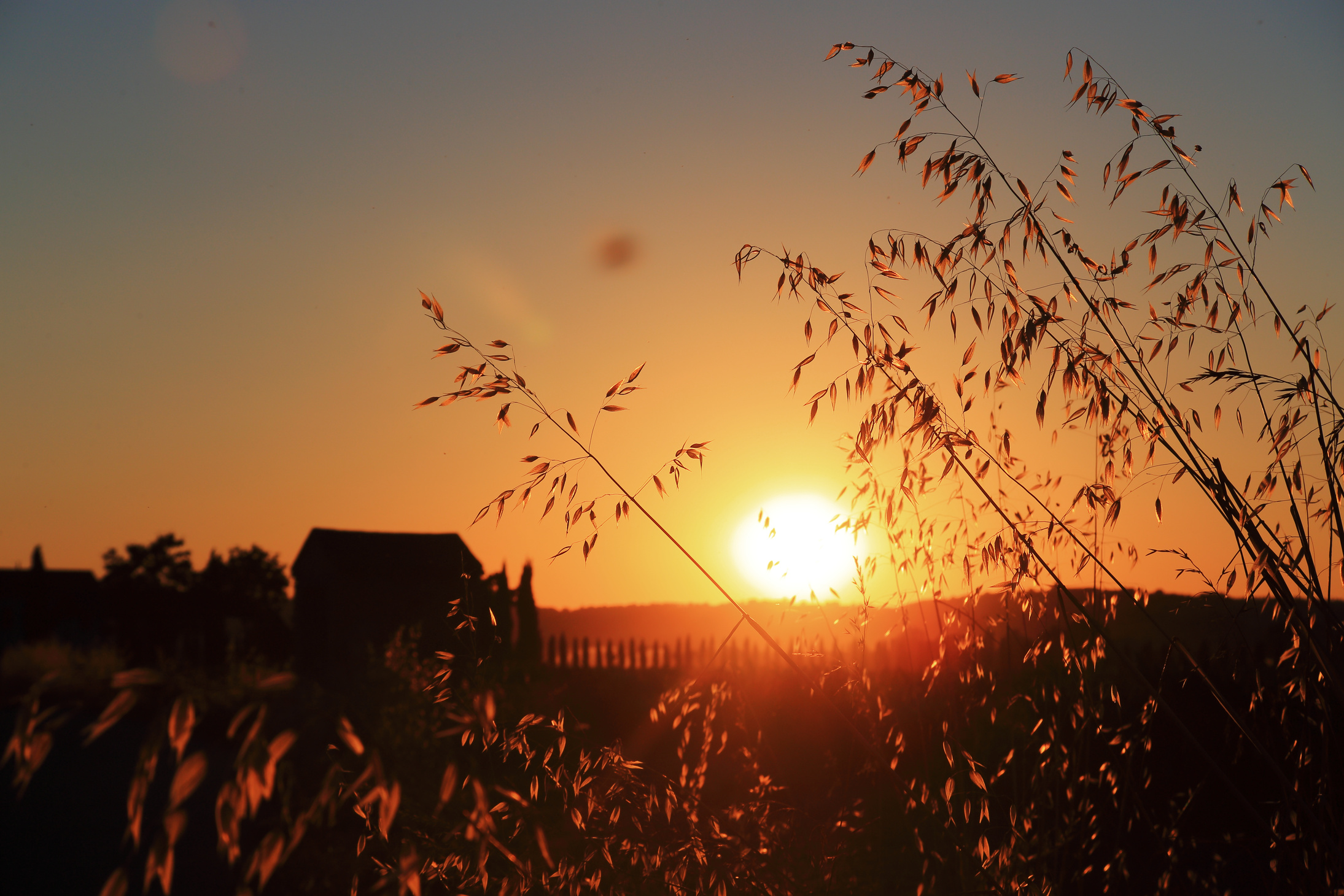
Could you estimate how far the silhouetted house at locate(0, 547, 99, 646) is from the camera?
35.5m

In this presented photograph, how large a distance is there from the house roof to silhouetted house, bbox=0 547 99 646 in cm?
1637

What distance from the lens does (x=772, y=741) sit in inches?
132

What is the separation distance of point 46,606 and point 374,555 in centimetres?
2299

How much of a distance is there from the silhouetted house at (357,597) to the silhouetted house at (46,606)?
53.8 ft

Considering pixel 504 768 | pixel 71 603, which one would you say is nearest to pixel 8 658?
pixel 504 768

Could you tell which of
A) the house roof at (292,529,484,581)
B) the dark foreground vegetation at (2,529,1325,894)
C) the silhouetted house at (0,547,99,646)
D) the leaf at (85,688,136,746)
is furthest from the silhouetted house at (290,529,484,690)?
the leaf at (85,688,136,746)

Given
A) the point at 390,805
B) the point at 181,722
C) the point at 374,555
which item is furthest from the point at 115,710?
the point at 374,555

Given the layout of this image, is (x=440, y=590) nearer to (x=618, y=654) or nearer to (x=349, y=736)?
(x=618, y=654)

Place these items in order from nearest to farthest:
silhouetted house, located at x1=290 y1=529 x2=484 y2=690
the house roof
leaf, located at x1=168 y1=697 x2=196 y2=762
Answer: leaf, located at x1=168 y1=697 x2=196 y2=762 → silhouetted house, located at x1=290 y1=529 x2=484 y2=690 → the house roof

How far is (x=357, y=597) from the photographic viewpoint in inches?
952

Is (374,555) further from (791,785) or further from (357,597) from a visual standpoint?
(791,785)

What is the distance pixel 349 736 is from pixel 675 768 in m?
6.48

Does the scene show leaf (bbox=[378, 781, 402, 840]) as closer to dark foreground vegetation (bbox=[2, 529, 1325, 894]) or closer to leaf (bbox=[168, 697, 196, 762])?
dark foreground vegetation (bbox=[2, 529, 1325, 894])

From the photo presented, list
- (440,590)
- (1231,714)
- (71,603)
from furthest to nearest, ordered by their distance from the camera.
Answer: (71,603), (440,590), (1231,714)
